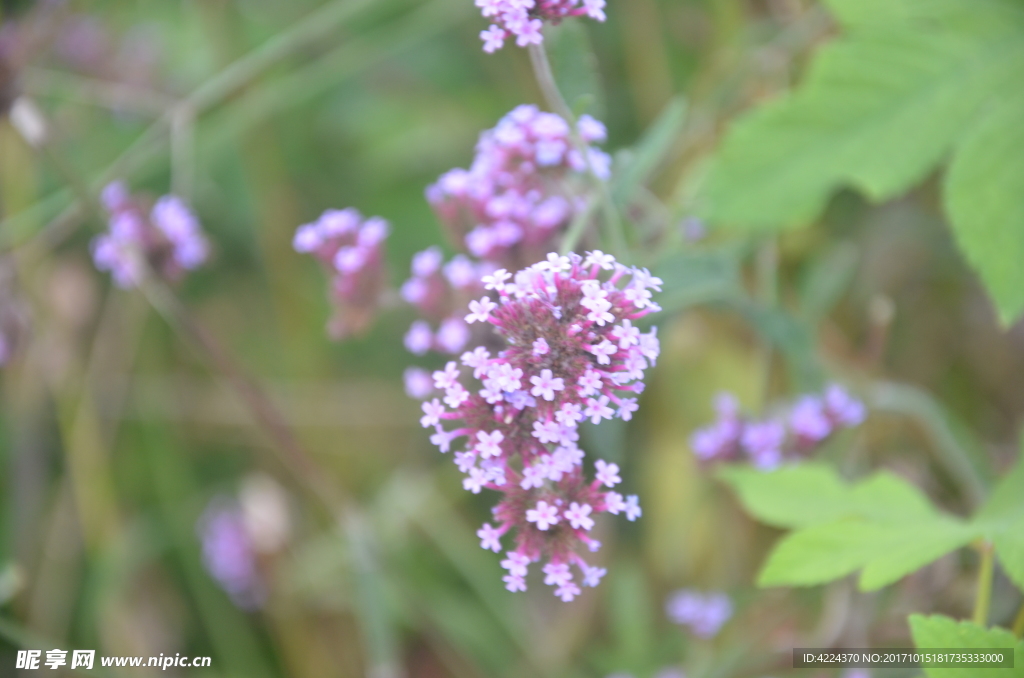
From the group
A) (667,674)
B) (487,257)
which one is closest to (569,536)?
(487,257)

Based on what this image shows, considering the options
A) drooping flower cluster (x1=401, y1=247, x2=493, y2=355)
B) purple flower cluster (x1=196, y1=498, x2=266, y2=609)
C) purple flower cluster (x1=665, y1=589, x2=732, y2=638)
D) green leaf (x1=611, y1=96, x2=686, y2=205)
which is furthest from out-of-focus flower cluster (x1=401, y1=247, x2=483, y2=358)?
purple flower cluster (x1=196, y1=498, x2=266, y2=609)

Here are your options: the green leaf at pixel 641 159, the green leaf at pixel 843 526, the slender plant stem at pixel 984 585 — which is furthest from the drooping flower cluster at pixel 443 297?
the slender plant stem at pixel 984 585

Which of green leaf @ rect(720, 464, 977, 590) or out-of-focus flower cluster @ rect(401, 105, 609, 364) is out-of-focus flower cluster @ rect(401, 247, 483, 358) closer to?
out-of-focus flower cluster @ rect(401, 105, 609, 364)

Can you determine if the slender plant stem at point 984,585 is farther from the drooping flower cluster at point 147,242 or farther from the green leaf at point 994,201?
the drooping flower cluster at point 147,242

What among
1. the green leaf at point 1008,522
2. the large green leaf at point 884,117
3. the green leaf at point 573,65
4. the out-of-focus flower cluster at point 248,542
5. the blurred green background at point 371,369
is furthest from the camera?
the out-of-focus flower cluster at point 248,542

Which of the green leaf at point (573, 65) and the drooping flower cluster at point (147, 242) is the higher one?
the drooping flower cluster at point (147, 242)

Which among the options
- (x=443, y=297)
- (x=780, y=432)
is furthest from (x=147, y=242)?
(x=780, y=432)

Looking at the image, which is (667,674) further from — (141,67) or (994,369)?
(141,67)

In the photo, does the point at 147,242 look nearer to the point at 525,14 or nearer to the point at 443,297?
the point at 443,297
